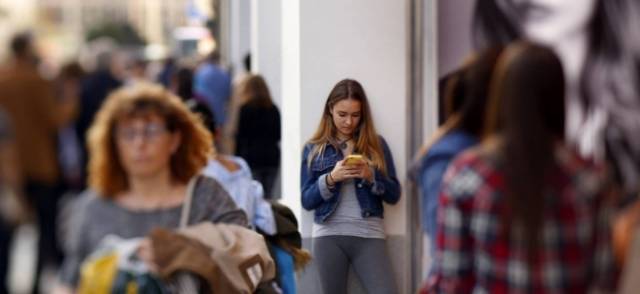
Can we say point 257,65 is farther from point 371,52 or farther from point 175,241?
point 175,241

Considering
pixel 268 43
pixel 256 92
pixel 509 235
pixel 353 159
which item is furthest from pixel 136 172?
pixel 268 43

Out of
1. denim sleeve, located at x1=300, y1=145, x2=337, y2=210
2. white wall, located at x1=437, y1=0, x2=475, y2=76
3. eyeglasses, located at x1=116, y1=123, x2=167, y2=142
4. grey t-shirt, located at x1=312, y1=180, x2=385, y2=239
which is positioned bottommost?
Answer: grey t-shirt, located at x1=312, y1=180, x2=385, y2=239

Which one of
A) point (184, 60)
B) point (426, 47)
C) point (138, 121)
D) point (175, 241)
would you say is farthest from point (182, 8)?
point (426, 47)

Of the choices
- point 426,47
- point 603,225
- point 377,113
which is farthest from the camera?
point 377,113

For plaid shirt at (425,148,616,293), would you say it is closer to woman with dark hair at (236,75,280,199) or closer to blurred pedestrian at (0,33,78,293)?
blurred pedestrian at (0,33,78,293)

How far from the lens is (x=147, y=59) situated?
5.76 meters

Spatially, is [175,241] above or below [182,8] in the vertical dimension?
below

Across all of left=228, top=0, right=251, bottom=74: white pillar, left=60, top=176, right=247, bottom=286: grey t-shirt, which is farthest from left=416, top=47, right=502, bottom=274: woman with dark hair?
left=228, top=0, right=251, bottom=74: white pillar

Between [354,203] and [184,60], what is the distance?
223 cm

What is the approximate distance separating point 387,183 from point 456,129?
260 centimetres

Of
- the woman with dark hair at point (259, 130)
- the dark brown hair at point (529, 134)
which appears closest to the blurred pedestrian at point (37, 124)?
the dark brown hair at point (529, 134)

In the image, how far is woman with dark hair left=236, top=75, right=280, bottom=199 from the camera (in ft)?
31.0

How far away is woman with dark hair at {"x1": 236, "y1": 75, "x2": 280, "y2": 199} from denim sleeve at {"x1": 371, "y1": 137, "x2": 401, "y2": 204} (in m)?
1.19

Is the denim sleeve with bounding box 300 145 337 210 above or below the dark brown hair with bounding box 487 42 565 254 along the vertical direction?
below
